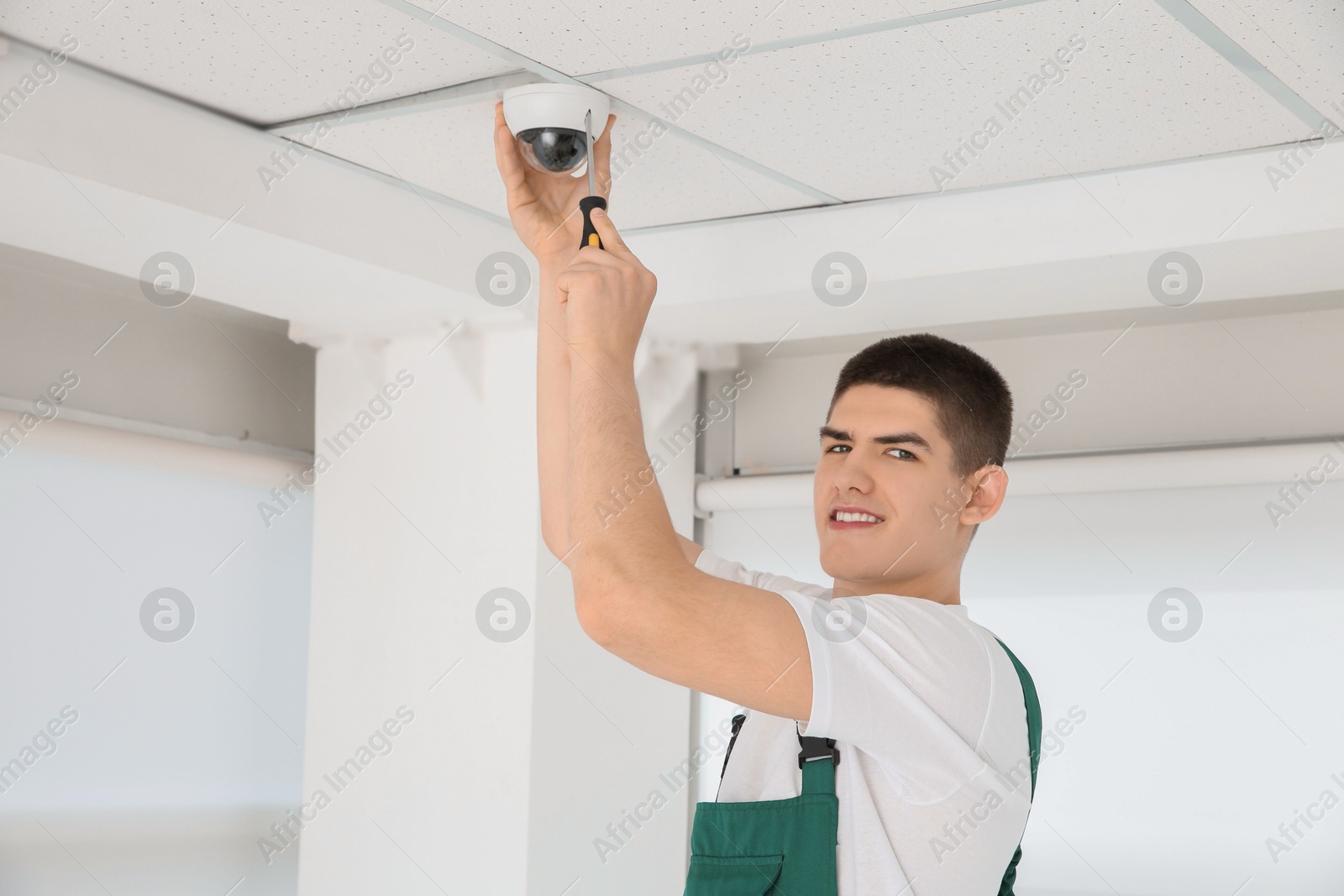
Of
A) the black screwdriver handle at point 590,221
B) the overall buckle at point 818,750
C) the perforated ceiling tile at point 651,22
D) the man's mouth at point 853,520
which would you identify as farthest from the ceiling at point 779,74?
the overall buckle at point 818,750

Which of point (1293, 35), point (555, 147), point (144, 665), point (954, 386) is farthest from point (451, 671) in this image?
point (1293, 35)

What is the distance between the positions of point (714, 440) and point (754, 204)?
860 millimetres

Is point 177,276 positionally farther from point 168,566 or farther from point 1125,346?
point 1125,346

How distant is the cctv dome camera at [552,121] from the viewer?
1495mm

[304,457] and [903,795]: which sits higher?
[304,457]

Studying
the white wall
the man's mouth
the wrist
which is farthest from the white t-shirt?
the white wall

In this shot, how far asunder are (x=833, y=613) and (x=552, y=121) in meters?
0.73

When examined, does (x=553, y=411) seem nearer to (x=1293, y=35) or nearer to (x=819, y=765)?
(x=819, y=765)

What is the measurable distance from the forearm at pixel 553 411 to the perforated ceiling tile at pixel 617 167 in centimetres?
32

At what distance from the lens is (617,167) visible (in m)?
1.79

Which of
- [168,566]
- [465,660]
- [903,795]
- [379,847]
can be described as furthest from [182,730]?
[903,795]

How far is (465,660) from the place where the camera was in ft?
7.39

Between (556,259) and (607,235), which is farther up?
(556,259)

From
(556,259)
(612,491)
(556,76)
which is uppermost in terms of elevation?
(556,76)
